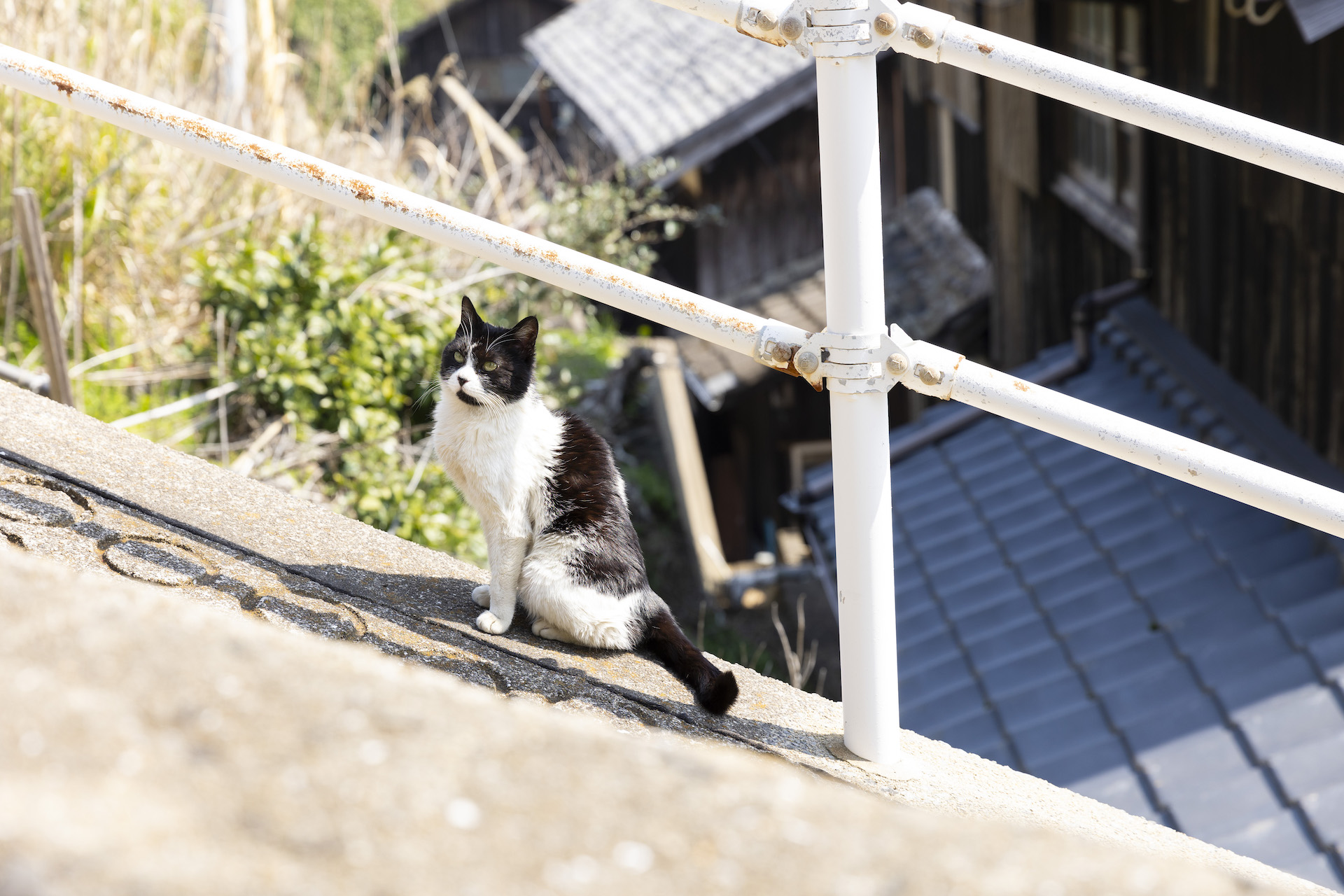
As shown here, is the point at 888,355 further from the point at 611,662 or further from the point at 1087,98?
the point at 611,662

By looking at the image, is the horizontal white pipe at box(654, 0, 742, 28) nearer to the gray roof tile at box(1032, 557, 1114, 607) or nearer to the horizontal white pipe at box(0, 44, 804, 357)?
the horizontal white pipe at box(0, 44, 804, 357)

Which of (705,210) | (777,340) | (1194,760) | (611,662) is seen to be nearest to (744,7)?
(777,340)

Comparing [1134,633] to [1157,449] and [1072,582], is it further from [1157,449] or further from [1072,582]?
[1157,449]

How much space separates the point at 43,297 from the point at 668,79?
10.2m

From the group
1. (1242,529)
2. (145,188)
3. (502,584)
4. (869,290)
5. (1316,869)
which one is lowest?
(1316,869)

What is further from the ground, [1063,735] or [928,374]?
[928,374]

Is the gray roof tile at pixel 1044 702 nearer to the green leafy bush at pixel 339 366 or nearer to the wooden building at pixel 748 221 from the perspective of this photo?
the green leafy bush at pixel 339 366

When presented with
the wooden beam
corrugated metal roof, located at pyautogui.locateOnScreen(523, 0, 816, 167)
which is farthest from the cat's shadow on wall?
corrugated metal roof, located at pyautogui.locateOnScreen(523, 0, 816, 167)

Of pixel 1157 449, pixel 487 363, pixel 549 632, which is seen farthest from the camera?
pixel 487 363

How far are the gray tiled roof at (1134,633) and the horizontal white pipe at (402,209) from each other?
2.21m

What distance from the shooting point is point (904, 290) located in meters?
9.46

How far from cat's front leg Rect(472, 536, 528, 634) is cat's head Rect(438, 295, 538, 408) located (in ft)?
0.85

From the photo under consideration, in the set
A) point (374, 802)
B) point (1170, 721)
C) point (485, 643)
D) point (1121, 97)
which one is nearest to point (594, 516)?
point (485, 643)

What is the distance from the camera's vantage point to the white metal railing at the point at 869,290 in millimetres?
1439
